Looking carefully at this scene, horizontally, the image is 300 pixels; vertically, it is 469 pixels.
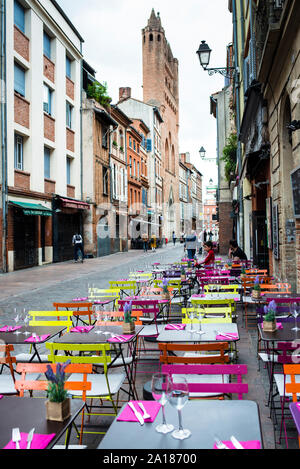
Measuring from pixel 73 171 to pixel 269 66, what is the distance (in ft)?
62.3

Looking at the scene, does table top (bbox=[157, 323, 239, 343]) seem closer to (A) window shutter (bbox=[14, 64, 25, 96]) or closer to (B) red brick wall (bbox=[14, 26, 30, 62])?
(A) window shutter (bbox=[14, 64, 25, 96])

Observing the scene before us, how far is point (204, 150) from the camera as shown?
27.7m

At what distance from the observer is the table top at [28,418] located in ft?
8.14

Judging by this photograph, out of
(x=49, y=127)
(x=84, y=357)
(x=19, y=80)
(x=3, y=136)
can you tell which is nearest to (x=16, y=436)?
(x=84, y=357)

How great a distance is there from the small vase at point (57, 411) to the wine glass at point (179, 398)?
0.70 meters

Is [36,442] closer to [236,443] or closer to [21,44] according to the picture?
[236,443]

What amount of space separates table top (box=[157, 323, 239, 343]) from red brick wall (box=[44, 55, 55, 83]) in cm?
2116

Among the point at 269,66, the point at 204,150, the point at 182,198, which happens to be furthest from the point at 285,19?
the point at 182,198

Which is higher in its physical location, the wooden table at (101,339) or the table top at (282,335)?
the table top at (282,335)

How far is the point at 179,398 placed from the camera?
7.61ft

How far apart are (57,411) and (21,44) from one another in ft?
68.6

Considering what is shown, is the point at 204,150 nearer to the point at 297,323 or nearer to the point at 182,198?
the point at 297,323

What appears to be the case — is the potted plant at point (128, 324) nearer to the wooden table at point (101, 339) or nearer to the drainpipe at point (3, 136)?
the wooden table at point (101, 339)

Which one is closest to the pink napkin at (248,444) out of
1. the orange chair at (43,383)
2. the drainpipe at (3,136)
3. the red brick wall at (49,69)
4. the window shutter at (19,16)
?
the orange chair at (43,383)
